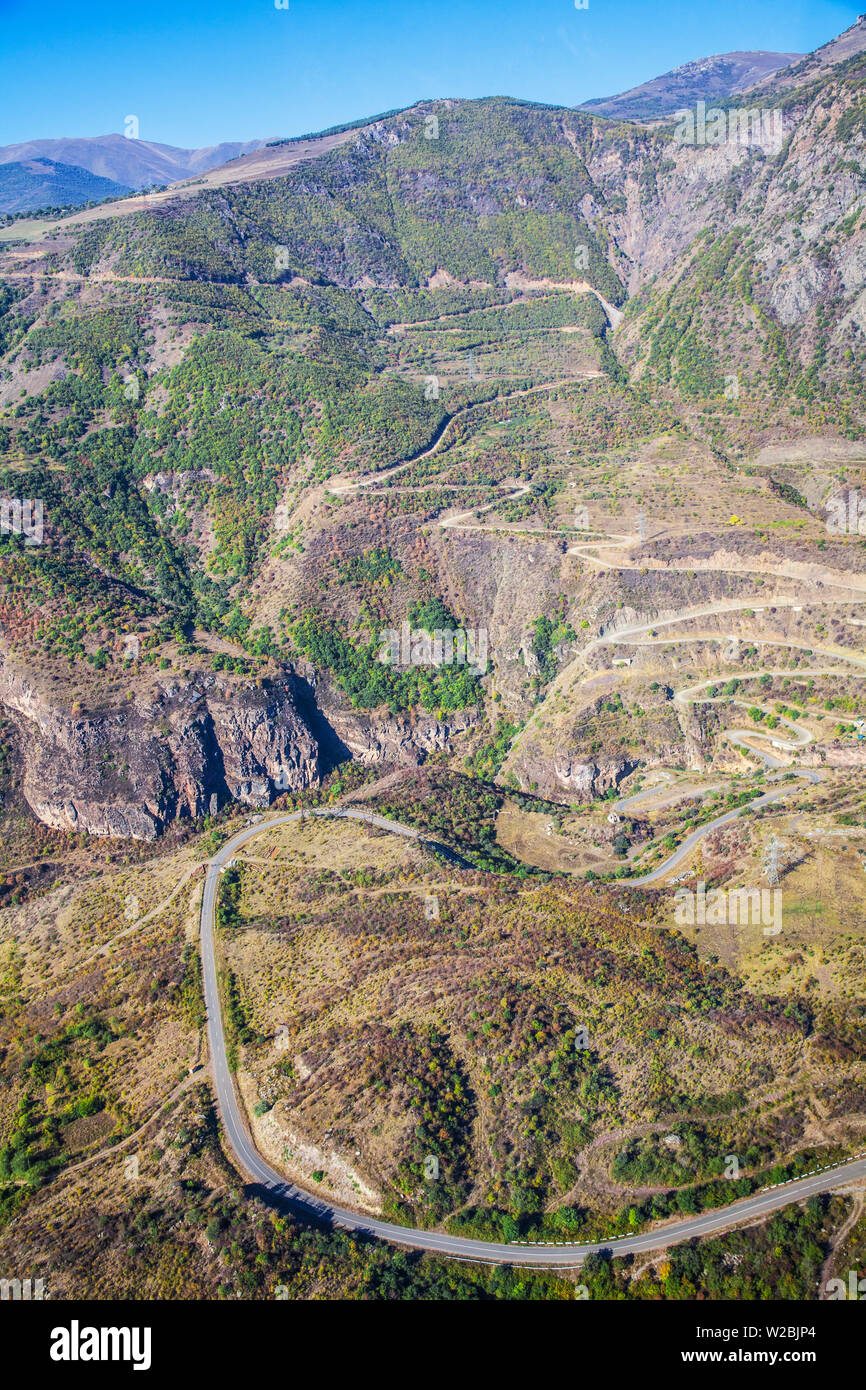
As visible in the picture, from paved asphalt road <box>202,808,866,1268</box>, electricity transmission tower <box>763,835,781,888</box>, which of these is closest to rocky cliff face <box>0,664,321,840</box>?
paved asphalt road <box>202,808,866,1268</box>

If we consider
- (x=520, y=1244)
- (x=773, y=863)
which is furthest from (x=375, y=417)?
(x=520, y=1244)

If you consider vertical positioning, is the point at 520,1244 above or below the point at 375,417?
below

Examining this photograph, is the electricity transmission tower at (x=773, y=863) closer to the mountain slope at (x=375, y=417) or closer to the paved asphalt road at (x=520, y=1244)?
the mountain slope at (x=375, y=417)

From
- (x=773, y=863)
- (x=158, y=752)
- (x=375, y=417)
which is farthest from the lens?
(x=375, y=417)

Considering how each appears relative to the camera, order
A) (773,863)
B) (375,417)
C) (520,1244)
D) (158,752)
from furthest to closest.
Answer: (375,417) < (158,752) < (773,863) < (520,1244)

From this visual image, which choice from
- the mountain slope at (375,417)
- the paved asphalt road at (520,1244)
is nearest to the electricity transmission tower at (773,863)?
the mountain slope at (375,417)

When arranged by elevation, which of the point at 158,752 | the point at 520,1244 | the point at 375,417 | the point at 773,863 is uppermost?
the point at 375,417

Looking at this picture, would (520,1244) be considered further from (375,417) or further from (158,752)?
(375,417)

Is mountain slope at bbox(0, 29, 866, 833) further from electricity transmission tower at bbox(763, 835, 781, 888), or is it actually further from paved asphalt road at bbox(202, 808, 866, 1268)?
paved asphalt road at bbox(202, 808, 866, 1268)

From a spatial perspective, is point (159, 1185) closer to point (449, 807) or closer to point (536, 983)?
point (536, 983)
